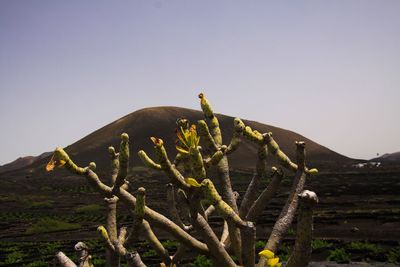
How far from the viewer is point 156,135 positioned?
155000mm

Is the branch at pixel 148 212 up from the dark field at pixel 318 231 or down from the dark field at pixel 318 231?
up

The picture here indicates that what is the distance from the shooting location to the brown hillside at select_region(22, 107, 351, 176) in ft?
472

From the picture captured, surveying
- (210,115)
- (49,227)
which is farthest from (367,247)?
(49,227)

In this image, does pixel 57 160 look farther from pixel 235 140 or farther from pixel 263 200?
pixel 263 200

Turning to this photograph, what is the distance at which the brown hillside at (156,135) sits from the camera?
144000 mm

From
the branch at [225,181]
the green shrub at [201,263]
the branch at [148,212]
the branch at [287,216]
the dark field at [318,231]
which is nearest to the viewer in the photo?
the branch at [148,212]

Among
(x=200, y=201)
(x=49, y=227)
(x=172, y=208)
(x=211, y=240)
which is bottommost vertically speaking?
(x=49, y=227)

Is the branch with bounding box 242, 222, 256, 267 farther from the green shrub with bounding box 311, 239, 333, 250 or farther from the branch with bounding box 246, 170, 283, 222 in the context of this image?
the green shrub with bounding box 311, 239, 333, 250

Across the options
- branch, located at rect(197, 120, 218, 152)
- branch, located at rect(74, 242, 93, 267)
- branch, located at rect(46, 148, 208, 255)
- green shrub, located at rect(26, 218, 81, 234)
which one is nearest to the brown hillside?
green shrub, located at rect(26, 218, 81, 234)

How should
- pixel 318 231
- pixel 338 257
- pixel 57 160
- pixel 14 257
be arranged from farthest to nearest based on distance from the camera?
pixel 318 231, pixel 14 257, pixel 338 257, pixel 57 160

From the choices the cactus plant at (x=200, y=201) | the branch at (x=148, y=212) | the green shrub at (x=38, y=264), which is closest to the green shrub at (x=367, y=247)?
the green shrub at (x=38, y=264)

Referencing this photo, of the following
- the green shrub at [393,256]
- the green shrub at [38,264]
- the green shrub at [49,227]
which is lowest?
the green shrub at [49,227]

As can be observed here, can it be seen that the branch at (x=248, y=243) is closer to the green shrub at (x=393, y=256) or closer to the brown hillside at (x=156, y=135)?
the green shrub at (x=393, y=256)

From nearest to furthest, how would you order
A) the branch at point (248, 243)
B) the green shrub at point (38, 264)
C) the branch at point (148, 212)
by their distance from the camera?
the branch at point (248, 243), the branch at point (148, 212), the green shrub at point (38, 264)
